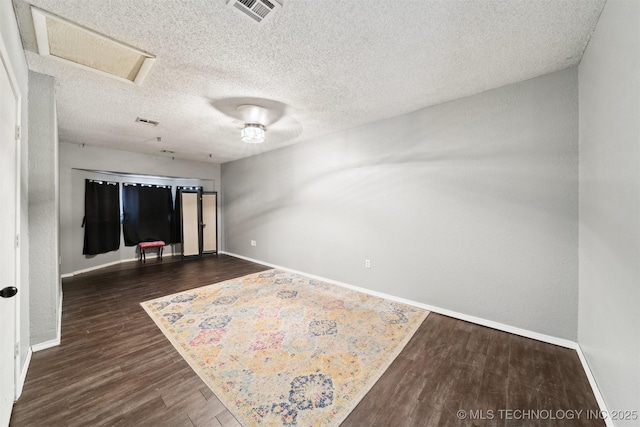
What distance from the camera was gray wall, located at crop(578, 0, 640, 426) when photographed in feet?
3.95

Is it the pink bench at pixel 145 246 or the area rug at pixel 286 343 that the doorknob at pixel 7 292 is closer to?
the area rug at pixel 286 343

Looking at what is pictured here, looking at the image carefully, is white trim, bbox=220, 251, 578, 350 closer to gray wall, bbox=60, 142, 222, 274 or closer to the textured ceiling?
the textured ceiling

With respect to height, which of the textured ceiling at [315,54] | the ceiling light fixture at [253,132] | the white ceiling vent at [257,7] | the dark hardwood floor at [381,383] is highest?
the textured ceiling at [315,54]

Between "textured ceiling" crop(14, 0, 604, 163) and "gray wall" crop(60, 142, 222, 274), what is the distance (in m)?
1.67

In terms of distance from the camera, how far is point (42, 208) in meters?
2.13

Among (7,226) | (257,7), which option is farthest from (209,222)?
(257,7)

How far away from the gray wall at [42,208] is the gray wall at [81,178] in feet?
10.4

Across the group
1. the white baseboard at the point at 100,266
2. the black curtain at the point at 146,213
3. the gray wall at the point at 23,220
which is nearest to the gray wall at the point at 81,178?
the white baseboard at the point at 100,266

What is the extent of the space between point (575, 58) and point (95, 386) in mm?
4653

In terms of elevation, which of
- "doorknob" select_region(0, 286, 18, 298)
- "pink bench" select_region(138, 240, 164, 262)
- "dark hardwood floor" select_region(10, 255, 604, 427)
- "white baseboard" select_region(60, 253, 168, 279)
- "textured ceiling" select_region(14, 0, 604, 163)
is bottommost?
"dark hardwood floor" select_region(10, 255, 604, 427)

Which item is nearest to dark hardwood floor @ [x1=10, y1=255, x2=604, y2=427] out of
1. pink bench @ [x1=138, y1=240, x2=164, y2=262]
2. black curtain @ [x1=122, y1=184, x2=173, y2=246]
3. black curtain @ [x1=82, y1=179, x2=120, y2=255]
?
black curtain @ [x1=82, y1=179, x2=120, y2=255]

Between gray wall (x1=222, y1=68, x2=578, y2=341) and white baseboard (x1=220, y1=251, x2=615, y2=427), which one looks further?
gray wall (x1=222, y1=68, x2=578, y2=341)

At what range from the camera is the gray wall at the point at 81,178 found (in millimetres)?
4473

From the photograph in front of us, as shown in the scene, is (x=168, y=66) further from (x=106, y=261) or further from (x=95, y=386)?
(x=106, y=261)
